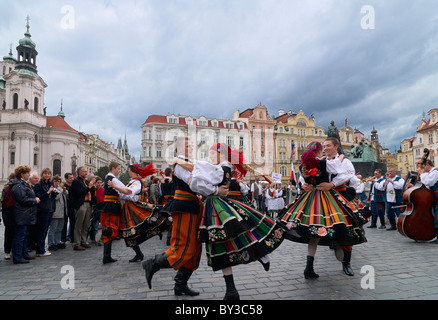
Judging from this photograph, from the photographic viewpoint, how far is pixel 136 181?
6031 mm

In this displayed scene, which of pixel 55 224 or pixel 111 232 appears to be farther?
pixel 55 224

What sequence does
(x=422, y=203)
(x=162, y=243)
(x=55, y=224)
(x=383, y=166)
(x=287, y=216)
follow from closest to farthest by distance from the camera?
(x=287, y=216), (x=422, y=203), (x=55, y=224), (x=162, y=243), (x=383, y=166)

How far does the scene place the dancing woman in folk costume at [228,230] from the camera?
133 inches

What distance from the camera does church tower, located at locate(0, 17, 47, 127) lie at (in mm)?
54719

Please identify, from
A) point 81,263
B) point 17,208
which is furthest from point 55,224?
point 81,263

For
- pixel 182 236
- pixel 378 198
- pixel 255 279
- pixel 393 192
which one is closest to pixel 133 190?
pixel 182 236

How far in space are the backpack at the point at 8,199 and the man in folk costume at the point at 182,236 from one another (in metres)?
4.13

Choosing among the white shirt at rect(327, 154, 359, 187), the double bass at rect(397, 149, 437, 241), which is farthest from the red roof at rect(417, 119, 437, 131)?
the white shirt at rect(327, 154, 359, 187)

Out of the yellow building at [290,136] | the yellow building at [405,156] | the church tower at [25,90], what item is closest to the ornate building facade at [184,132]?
the yellow building at [290,136]

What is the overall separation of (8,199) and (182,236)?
474 cm

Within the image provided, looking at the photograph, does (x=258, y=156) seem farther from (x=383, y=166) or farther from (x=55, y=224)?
(x=55, y=224)

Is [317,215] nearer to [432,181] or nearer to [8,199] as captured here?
[432,181]

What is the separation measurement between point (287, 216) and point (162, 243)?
5.09 meters

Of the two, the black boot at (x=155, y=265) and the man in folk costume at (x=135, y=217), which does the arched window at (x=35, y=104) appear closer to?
the man in folk costume at (x=135, y=217)
